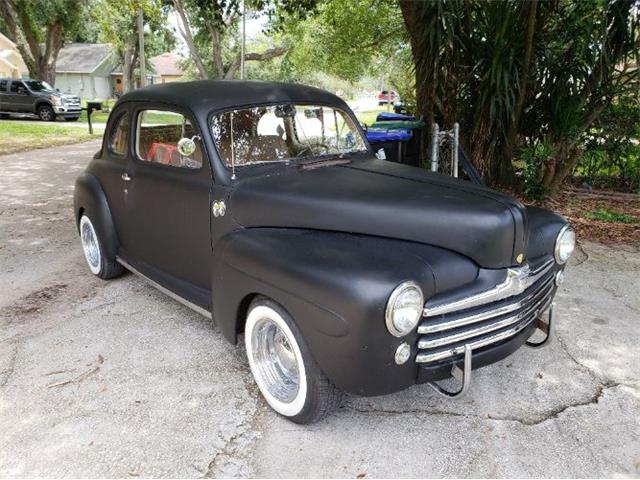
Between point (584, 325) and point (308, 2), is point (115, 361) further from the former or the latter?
point (308, 2)

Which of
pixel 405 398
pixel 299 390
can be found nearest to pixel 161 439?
pixel 299 390

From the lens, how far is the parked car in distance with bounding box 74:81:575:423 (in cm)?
233

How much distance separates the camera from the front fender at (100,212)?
14.1 ft

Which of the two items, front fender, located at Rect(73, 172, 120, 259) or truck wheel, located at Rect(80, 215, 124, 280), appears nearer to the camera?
front fender, located at Rect(73, 172, 120, 259)

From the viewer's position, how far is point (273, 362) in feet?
9.67

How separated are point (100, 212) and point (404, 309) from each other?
3.03m

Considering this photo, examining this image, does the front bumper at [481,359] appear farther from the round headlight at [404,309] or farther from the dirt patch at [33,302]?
the dirt patch at [33,302]

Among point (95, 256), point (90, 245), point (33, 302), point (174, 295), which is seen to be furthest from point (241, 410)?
point (90, 245)

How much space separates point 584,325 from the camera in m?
3.90

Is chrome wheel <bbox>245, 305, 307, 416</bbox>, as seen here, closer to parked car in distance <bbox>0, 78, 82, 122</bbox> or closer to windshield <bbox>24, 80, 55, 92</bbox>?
parked car in distance <bbox>0, 78, 82, 122</bbox>

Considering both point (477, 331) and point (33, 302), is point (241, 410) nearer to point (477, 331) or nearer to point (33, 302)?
point (477, 331)

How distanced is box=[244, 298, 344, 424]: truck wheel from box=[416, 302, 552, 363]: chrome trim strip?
483 mm

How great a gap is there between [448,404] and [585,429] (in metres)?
0.69

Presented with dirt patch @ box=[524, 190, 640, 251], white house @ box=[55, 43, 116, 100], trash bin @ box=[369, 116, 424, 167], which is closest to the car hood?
dirt patch @ box=[524, 190, 640, 251]
